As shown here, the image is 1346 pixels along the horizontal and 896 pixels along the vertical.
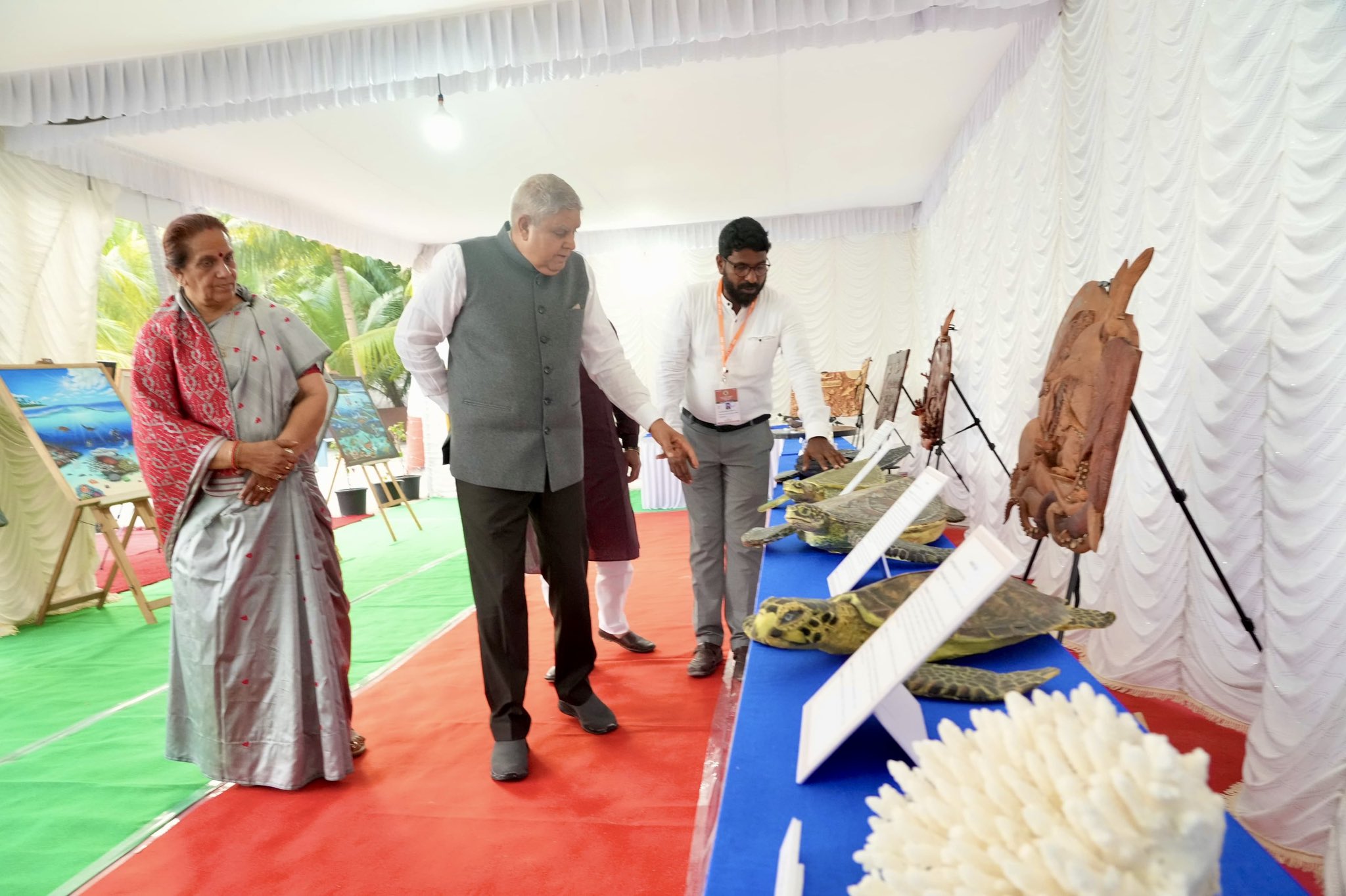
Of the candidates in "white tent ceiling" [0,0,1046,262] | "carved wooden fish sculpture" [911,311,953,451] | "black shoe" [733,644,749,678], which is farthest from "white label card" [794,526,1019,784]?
"carved wooden fish sculpture" [911,311,953,451]

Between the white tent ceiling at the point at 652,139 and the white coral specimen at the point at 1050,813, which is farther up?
the white tent ceiling at the point at 652,139

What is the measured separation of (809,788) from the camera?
2.77ft

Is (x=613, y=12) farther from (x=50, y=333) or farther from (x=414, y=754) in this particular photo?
(x=50, y=333)

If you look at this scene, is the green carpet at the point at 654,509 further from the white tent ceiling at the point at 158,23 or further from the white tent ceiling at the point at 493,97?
the white tent ceiling at the point at 158,23

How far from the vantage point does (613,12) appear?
3916mm

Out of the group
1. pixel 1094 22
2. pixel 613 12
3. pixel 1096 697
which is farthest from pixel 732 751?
pixel 613 12

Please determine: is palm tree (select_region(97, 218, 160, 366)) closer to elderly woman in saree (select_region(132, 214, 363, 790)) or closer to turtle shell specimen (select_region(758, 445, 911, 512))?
elderly woman in saree (select_region(132, 214, 363, 790))

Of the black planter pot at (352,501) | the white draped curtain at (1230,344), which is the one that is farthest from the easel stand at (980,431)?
the black planter pot at (352,501)

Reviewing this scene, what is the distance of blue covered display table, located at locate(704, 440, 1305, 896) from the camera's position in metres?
0.68

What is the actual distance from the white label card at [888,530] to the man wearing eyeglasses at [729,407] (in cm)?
136

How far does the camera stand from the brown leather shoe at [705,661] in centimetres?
302

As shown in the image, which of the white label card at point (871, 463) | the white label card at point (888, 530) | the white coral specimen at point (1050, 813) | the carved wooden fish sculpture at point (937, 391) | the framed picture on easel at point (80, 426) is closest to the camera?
the white coral specimen at point (1050, 813)

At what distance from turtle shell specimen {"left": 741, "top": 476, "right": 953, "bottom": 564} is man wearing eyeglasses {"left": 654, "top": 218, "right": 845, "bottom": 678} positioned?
87 cm

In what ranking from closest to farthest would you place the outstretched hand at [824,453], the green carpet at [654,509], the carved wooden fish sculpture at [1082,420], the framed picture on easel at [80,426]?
the carved wooden fish sculpture at [1082,420]
the outstretched hand at [824,453]
the framed picture on easel at [80,426]
the green carpet at [654,509]
